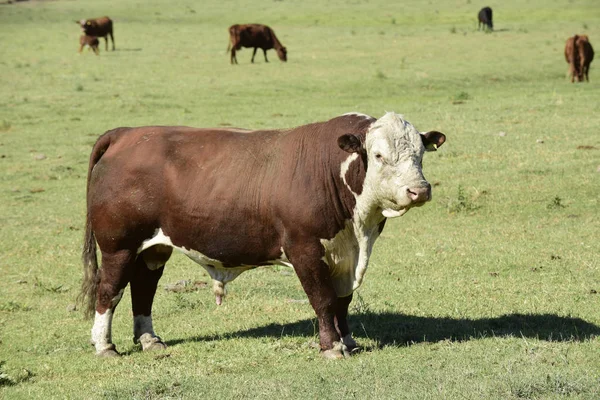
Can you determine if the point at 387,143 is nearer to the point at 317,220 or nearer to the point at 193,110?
the point at 317,220

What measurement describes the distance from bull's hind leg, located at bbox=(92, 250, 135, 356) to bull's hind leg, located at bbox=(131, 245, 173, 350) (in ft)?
0.84

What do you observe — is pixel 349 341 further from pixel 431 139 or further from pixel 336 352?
pixel 431 139

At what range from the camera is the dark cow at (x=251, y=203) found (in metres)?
7.36

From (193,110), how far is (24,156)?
552 centimetres

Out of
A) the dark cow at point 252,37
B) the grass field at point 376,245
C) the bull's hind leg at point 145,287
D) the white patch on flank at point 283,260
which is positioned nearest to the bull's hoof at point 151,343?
the bull's hind leg at point 145,287

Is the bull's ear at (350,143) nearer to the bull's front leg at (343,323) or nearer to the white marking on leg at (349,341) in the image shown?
the bull's front leg at (343,323)

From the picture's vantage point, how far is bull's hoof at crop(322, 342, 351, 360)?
7430 millimetres

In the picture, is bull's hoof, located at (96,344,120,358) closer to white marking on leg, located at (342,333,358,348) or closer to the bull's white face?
white marking on leg, located at (342,333,358,348)

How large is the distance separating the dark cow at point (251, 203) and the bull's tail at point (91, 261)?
0.01m

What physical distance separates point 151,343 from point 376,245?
184 inches

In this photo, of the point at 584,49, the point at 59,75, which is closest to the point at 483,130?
the point at 584,49

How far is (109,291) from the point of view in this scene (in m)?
8.28

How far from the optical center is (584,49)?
27156 mm

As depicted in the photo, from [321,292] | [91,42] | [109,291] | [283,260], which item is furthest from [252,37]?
[321,292]
